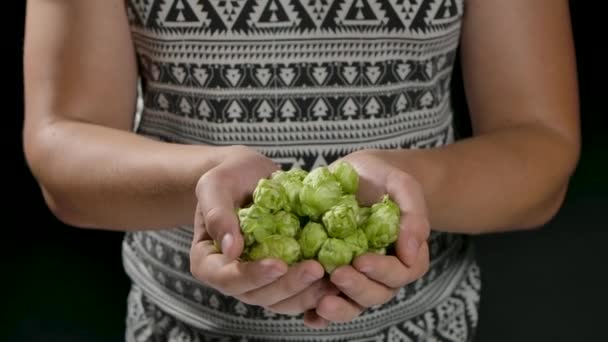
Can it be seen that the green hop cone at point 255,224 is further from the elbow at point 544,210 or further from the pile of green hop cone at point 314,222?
the elbow at point 544,210

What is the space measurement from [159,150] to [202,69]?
0.12m

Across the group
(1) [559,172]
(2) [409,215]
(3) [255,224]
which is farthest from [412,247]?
(1) [559,172]

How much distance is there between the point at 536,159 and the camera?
3.63 feet

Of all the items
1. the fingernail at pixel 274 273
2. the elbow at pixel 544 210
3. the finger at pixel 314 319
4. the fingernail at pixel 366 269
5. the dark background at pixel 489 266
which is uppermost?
the fingernail at pixel 274 273

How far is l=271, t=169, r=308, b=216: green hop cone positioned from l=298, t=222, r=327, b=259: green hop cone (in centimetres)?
2

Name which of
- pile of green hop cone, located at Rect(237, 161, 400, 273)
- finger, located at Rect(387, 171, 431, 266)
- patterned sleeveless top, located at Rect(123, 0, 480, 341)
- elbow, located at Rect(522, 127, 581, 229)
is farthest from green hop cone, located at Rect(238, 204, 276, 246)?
elbow, located at Rect(522, 127, 581, 229)

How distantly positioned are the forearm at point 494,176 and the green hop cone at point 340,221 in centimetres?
13

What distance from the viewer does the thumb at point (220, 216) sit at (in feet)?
2.59

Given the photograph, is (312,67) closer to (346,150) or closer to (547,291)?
(346,150)

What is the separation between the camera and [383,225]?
828 mm

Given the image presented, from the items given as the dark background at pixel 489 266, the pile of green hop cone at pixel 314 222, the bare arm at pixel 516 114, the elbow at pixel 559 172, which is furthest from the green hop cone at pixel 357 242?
the dark background at pixel 489 266

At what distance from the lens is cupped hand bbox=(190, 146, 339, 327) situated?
2.59 ft

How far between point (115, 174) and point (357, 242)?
306mm

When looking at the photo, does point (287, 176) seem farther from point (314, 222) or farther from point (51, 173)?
point (51, 173)
